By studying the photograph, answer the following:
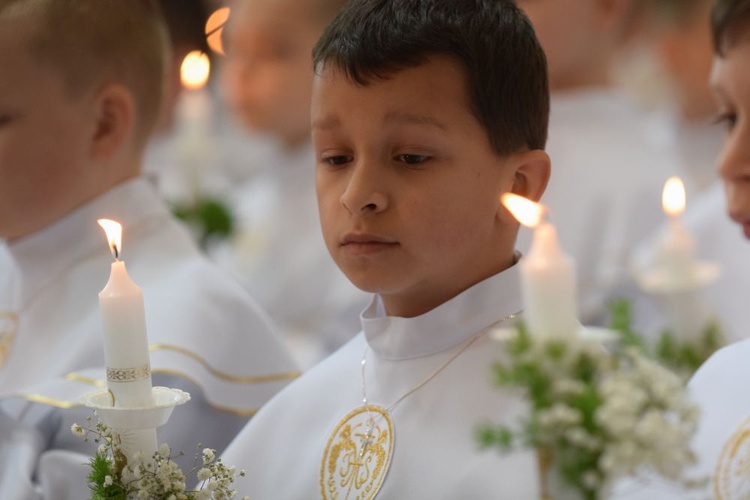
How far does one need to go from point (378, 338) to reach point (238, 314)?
2.15ft

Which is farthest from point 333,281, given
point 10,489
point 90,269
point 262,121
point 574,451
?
point 574,451

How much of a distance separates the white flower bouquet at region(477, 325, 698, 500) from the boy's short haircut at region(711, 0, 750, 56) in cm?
100

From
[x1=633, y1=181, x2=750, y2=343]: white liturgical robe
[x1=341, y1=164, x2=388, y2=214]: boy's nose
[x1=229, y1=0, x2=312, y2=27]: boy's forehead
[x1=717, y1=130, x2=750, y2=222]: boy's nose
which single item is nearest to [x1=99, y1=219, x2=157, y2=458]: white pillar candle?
[x1=341, y1=164, x2=388, y2=214]: boy's nose

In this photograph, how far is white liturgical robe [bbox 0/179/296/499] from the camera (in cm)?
216

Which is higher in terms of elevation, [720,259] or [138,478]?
[720,259]

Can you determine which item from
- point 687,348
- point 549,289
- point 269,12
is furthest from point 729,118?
point 269,12

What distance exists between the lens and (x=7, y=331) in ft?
8.25

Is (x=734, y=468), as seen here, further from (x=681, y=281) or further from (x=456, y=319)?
(x=681, y=281)

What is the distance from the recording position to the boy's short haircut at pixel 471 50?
1708 mm

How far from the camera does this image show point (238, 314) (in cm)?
245

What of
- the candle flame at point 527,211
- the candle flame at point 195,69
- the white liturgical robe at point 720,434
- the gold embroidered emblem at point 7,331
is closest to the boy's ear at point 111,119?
the candle flame at point 195,69

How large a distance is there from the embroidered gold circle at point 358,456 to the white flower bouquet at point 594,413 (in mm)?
563

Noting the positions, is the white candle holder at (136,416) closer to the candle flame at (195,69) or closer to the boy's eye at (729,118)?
the boy's eye at (729,118)

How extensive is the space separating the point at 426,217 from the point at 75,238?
42.4 inches
